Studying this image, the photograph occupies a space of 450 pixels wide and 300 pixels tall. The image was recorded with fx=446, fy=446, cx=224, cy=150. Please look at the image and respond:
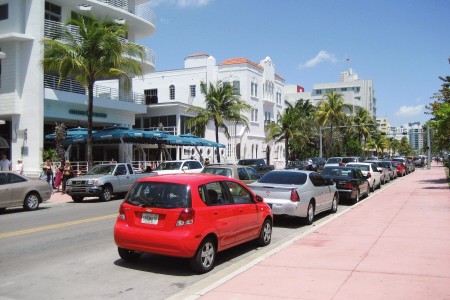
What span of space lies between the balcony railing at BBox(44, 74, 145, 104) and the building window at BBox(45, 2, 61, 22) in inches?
158

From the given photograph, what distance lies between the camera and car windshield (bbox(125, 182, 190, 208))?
7234 millimetres

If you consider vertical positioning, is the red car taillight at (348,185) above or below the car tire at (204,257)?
above

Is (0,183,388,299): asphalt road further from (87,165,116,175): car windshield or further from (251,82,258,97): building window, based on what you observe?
(251,82,258,97): building window

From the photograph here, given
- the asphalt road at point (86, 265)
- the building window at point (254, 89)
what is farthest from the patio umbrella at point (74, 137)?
the building window at point (254, 89)

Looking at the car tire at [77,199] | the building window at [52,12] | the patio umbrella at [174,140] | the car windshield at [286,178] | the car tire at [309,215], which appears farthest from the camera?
the patio umbrella at [174,140]

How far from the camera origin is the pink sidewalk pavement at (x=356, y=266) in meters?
6.03

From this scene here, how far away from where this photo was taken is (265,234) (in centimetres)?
950

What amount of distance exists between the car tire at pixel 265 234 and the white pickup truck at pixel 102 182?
432 inches

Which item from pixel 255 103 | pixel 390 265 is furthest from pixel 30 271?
pixel 255 103

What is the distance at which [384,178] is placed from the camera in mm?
30297

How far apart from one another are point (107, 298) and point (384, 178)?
27230mm

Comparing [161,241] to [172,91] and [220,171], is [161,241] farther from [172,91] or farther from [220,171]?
[172,91]

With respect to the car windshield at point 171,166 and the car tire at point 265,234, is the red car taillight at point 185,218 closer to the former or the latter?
the car tire at point 265,234

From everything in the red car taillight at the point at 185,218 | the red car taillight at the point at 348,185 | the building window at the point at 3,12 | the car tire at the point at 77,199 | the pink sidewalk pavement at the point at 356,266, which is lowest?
the pink sidewalk pavement at the point at 356,266
